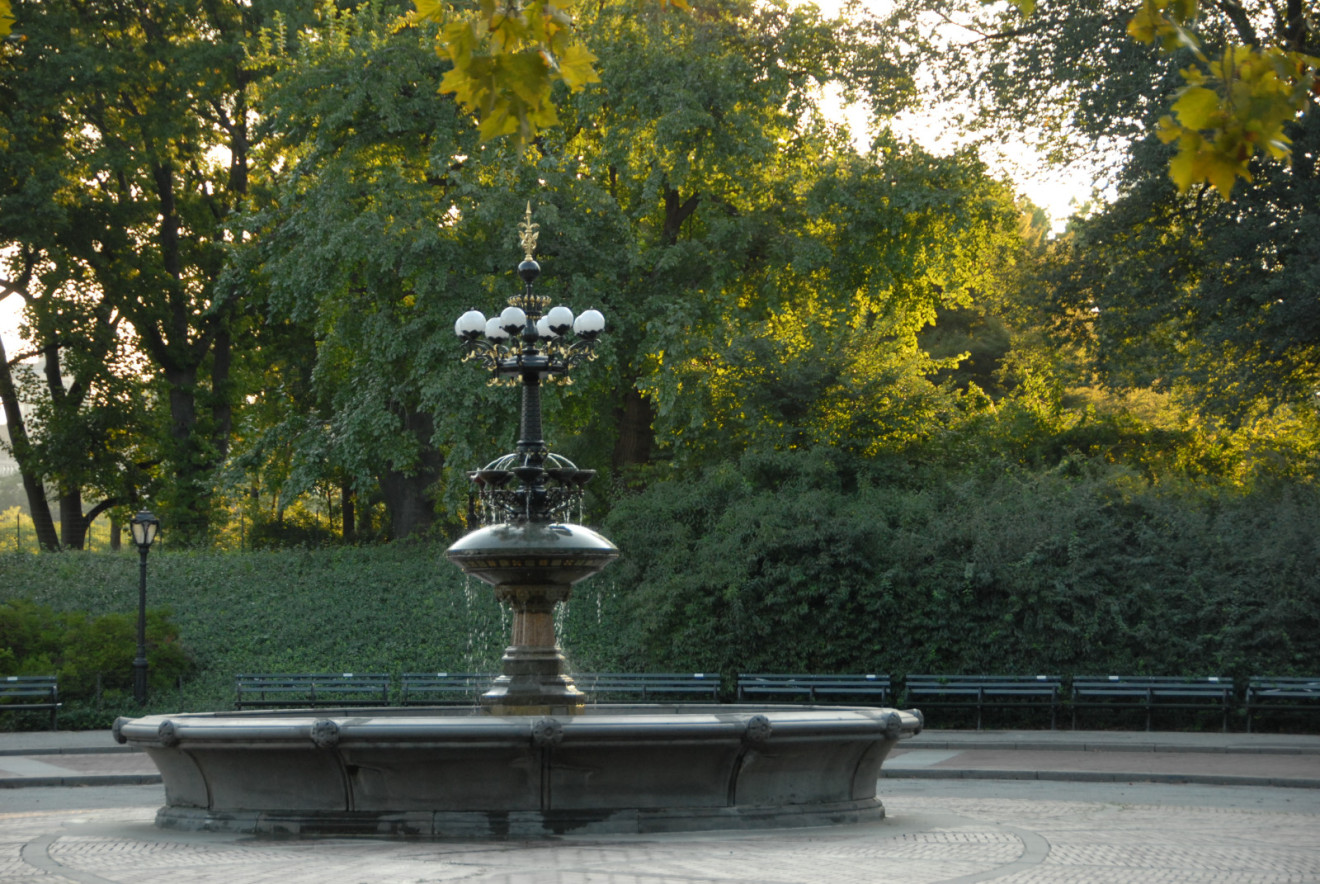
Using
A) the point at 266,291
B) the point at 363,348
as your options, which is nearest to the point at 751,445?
the point at 363,348

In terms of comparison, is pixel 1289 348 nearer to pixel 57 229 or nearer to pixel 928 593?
pixel 928 593

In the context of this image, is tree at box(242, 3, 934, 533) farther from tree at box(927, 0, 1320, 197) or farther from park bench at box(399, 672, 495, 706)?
park bench at box(399, 672, 495, 706)

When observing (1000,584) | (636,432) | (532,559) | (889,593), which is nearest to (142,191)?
(636,432)

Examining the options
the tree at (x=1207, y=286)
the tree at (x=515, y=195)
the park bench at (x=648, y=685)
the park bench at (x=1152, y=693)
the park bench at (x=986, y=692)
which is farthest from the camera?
the tree at (x=515, y=195)

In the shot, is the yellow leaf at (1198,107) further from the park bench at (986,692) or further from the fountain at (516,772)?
the park bench at (986,692)

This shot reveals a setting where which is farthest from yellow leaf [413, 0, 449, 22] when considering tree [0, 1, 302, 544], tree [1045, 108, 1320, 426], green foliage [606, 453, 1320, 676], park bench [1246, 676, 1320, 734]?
tree [0, 1, 302, 544]

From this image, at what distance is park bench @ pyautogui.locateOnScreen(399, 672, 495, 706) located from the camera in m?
22.4

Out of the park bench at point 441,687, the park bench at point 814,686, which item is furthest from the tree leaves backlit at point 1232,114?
the park bench at point 441,687

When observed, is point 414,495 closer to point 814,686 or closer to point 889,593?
point 889,593

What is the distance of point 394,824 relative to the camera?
9.05 m

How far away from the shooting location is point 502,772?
29.4 feet

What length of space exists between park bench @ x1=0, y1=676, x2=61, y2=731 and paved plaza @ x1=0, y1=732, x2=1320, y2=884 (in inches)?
296

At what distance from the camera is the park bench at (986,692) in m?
21.0

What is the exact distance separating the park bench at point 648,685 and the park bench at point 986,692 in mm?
3182
